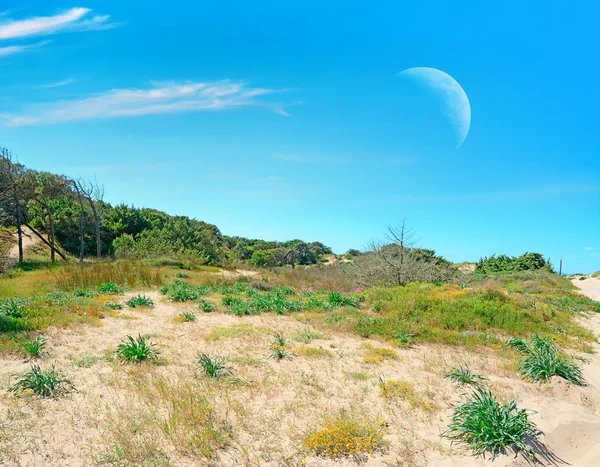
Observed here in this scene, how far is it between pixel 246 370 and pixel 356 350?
8.76 ft

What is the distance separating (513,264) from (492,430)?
139 ft

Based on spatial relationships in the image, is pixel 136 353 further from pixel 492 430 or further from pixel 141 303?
pixel 492 430

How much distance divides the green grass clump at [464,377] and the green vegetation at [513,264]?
3712 centimetres

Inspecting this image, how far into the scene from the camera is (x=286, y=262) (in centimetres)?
4756

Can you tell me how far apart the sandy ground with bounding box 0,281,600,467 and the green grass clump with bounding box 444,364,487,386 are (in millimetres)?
176

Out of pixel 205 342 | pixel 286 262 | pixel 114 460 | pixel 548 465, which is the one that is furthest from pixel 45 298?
pixel 286 262

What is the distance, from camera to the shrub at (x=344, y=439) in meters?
3.93

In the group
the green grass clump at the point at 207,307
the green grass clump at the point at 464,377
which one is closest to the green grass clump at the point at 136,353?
the green grass clump at the point at 207,307

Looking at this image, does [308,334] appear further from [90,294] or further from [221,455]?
[90,294]

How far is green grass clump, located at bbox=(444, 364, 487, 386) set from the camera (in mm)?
5863

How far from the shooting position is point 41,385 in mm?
5055

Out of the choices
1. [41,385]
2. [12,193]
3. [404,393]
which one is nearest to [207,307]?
[41,385]

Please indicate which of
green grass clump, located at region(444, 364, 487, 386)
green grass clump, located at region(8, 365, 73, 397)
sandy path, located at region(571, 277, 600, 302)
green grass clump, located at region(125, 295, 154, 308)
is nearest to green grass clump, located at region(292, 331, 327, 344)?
green grass clump, located at region(444, 364, 487, 386)

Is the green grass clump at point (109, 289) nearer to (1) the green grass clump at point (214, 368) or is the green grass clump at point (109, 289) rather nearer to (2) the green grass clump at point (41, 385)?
Result: (2) the green grass clump at point (41, 385)
